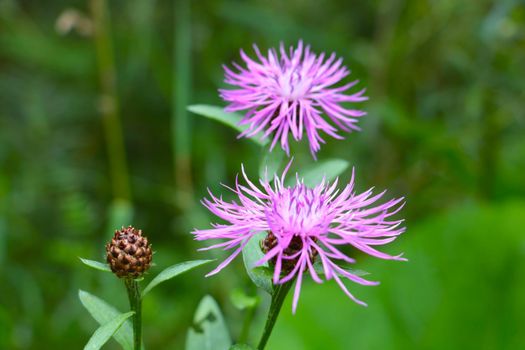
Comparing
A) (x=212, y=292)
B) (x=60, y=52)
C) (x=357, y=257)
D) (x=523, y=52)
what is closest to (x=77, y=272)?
(x=212, y=292)

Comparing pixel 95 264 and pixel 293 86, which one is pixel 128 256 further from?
pixel 293 86

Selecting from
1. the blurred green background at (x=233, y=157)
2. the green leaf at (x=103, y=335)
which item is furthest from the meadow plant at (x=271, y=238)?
the blurred green background at (x=233, y=157)

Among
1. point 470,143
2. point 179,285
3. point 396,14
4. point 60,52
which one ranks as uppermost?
point 60,52

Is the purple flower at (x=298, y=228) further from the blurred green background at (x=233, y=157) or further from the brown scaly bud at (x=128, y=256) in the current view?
the blurred green background at (x=233, y=157)

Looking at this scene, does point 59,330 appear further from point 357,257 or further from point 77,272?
point 357,257

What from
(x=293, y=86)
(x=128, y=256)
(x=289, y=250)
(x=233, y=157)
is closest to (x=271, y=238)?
(x=289, y=250)
